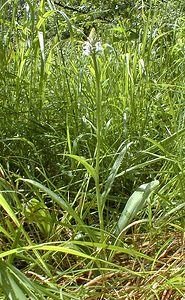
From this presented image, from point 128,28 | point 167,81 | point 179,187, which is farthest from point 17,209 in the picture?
point 128,28

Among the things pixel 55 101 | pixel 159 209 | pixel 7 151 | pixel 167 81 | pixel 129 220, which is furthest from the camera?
pixel 167 81

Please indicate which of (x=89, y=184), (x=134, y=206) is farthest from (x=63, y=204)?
(x=89, y=184)

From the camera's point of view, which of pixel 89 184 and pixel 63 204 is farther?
pixel 89 184

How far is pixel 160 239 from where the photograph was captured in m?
0.93

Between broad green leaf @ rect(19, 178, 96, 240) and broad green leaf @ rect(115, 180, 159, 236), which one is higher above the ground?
broad green leaf @ rect(19, 178, 96, 240)

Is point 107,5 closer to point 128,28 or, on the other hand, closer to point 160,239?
point 128,28

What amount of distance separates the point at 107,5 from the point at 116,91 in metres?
3.20

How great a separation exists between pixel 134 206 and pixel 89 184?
214 mm

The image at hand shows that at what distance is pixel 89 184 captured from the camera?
1103 mm

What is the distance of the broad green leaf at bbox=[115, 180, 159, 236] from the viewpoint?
896 millimetres

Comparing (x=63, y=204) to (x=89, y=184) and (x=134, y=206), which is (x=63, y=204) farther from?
(x=89, y=184)

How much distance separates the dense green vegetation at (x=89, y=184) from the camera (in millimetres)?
773

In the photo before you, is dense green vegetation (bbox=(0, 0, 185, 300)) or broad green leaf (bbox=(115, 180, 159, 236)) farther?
broad green leaf (bbox=(115, 180, 159, 236))

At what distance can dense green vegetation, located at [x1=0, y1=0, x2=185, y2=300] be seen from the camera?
2.54ft
